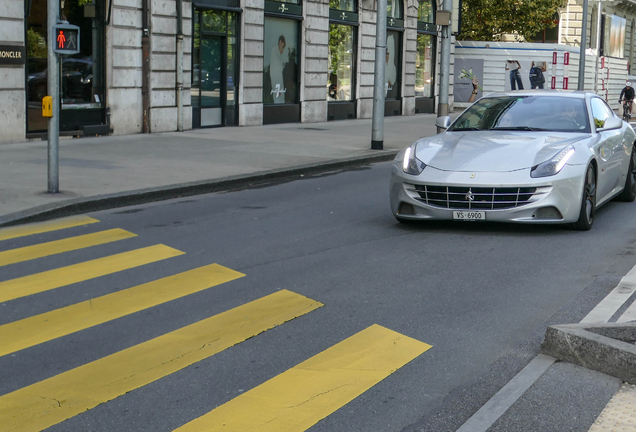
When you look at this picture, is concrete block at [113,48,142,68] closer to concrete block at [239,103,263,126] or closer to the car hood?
concrete block at [239,103,263,126]

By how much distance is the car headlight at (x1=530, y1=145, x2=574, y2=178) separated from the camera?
837cm

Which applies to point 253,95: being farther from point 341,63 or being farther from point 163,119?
point 341,63

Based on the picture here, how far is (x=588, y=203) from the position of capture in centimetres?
884

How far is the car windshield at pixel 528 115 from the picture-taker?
31.9ft

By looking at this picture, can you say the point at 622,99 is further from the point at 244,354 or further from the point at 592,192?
the point at 244,354

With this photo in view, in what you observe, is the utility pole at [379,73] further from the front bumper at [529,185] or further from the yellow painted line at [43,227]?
the front bumper at [529,185]

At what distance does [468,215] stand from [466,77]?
31912mm

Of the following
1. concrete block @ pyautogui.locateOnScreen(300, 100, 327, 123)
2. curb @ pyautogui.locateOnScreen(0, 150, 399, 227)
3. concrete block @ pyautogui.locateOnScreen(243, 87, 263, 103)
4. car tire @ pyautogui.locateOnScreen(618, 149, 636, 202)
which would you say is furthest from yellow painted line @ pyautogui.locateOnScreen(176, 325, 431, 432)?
concrete block @ pyautogui.locateOnScreen(300, 100, 327, 123)

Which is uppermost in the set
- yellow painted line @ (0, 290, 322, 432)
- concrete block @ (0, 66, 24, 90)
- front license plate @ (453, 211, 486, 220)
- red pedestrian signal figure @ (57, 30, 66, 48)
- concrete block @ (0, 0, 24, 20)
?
concrete block @ (0, 0, 24, 20)

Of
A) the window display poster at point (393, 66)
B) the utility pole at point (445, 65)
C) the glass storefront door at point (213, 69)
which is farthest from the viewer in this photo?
the window display poster at point (393, 66)

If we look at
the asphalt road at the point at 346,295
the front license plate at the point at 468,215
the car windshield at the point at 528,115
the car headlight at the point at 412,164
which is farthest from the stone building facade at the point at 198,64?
the front license plate at the point at 468,215

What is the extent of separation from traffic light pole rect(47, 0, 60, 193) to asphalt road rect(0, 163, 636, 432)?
1.11m

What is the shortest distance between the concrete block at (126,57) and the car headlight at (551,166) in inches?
524

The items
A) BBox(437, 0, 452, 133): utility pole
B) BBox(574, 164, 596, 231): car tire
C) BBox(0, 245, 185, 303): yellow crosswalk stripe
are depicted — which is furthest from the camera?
BBox(437, 0, 452, 133): utility pole
